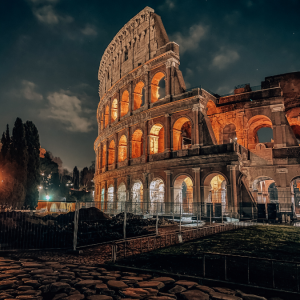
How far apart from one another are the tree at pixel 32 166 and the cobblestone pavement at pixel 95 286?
914 inches

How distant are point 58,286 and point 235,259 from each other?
399 cm

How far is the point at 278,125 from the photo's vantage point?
21391 mm

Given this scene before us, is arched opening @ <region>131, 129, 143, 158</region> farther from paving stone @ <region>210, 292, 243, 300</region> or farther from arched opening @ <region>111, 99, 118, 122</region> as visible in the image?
paving stone @ <region>210, 292, 243, 300</region>

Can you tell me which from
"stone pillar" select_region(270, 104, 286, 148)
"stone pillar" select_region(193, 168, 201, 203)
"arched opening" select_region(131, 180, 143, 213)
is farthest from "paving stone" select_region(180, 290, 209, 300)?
"arched opening" select_region(131, 180, 143, 213)

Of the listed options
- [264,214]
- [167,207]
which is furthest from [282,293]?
[167,207]

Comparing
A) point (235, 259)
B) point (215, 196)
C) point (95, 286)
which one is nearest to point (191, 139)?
point (215, 196)

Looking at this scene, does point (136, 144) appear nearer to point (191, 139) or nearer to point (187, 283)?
point (191, 139)

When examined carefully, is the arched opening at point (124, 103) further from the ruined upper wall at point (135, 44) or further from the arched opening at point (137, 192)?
the arched opening at point (137, 192)

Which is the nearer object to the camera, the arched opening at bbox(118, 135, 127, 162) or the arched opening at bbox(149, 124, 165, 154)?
the arched opening at bbox(149, 124, 165, 154)

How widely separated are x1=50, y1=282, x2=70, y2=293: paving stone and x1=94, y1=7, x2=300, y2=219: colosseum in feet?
40.9

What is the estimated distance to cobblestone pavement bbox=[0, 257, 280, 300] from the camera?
411 centimetres

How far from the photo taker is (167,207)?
1917 centimetres

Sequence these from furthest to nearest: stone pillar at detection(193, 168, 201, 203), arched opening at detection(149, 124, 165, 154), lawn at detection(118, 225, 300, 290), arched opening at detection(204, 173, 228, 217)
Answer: arched opening at detection(149, 124, 165, 154)
stone pillar at detection(193, 168, 201, 203)
arched opening at detection(204, 173, 228, 217)
lawn at detection(118, 225, 300, 290)

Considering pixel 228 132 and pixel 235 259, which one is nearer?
pixel 235 259
